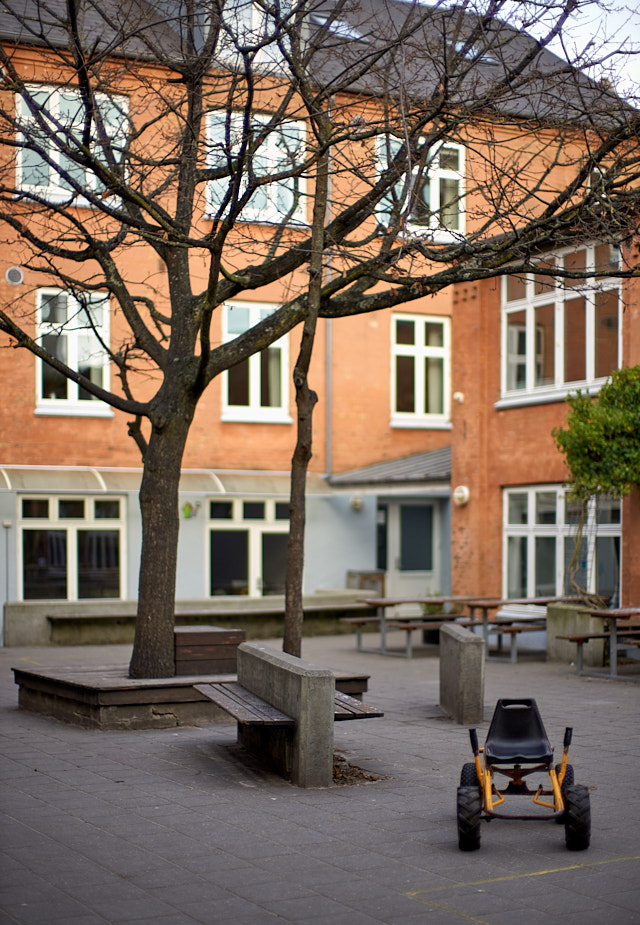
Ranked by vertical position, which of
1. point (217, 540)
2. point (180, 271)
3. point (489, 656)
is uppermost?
point (180, 271)

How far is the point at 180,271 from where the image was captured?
12336mm

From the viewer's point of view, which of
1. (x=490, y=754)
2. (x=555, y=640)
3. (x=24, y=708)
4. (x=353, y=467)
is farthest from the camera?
(x=353, y=467)

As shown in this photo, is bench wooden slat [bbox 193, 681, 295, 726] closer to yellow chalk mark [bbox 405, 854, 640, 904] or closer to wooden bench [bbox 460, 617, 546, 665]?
yellow chalk mark [bbox 405, 854, 640, 904]

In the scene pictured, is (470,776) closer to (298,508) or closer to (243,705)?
(243,705)

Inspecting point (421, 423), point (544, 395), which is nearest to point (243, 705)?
point (544, 395)

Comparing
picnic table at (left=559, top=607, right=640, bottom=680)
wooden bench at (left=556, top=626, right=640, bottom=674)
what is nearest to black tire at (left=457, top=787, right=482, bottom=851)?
picnic table at (left=559, top=607, right=640, bottom=680)

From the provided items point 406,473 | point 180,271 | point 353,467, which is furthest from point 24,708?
point 353,467

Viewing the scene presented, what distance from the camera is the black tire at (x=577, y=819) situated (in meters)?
6.50

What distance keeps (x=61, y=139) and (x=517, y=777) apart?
334 inches

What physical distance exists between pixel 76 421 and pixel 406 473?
694 cm

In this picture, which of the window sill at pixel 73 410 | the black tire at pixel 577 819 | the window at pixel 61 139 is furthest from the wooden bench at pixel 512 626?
the black tire at pixel 577 819

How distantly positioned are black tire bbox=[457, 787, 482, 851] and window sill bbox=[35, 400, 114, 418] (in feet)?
59.7

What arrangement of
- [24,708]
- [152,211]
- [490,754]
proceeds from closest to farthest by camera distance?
[490,754] → [152,211] → [24,708]

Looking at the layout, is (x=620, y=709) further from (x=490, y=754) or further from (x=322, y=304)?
(x=490, y=754)
